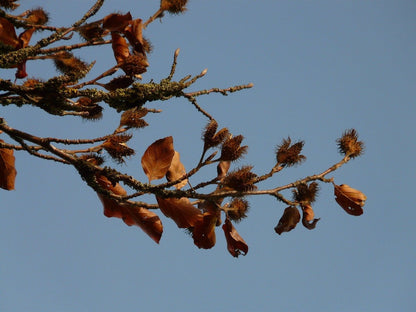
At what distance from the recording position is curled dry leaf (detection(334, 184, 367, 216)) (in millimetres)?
2547

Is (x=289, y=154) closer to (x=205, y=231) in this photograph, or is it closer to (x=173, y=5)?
(x=205, y=231)

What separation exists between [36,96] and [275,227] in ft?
4.03

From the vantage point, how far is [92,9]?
2.53 meters

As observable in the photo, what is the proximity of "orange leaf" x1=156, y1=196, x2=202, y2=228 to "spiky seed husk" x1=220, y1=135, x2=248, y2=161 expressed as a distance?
0.26 m

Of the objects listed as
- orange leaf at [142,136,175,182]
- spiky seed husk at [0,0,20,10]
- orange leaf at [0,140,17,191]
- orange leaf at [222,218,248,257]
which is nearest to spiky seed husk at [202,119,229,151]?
orange leaf at [142,136,175,182]

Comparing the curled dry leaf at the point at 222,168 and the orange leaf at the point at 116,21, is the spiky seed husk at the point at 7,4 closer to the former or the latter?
the orange leaf at the point at 116,21

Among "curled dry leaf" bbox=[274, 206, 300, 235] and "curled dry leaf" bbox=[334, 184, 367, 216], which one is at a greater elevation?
"curled dry leaf" bbox=[334, 184, 367, 216]

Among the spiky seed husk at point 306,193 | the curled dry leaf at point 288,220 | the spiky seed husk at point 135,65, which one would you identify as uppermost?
the spiky seed husk at point 135,65

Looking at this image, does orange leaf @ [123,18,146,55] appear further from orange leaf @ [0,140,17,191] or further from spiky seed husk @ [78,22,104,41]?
orange leaf @ [0,140,17,191]

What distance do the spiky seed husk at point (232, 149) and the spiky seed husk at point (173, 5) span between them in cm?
84

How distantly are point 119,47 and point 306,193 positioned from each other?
1092 mm

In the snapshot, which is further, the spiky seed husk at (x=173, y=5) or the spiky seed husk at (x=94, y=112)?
the spiky seed husk at (x=173, y=5)

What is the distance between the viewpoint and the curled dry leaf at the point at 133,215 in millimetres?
2545

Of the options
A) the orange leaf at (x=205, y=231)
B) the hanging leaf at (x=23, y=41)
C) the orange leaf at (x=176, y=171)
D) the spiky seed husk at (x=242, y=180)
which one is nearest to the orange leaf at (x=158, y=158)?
the orange leaf at (x=176, y=171)
